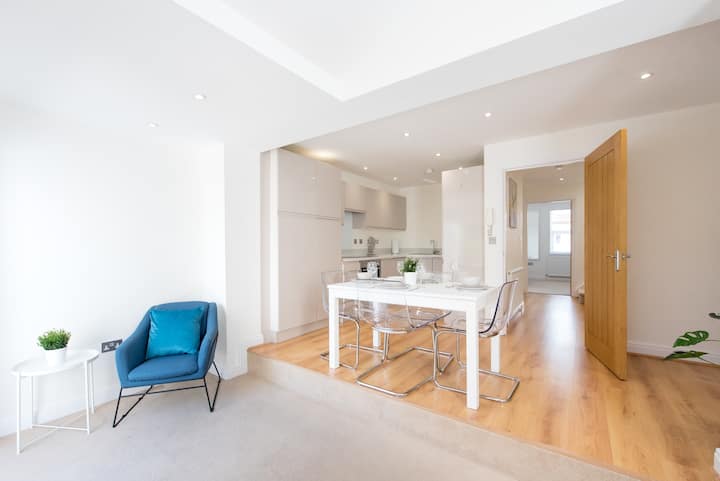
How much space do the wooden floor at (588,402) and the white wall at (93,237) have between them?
1.24m

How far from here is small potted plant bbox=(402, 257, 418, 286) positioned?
2.72 meters

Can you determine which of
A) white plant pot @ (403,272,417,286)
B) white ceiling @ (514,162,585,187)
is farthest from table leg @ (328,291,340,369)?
white ceiling @ (514,162,585,187)

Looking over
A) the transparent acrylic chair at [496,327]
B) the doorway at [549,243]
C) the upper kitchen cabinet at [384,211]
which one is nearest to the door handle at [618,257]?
the transparent acrylic chair at [496,327]

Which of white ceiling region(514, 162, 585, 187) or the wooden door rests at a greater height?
white ceiling region(514, 162, 585, 187)

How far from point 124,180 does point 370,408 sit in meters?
2.86

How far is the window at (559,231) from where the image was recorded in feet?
29.7

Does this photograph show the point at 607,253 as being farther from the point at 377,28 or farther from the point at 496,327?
the point at 377,28

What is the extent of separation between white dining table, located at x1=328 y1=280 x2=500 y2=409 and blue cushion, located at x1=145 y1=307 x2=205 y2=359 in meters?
1.23

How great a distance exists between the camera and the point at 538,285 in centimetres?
817

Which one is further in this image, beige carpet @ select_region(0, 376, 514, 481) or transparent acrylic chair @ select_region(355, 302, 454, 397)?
transparent acrylic chair @ select_region(355, 302, 454, 397)

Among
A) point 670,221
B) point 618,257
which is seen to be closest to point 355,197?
point 618,257

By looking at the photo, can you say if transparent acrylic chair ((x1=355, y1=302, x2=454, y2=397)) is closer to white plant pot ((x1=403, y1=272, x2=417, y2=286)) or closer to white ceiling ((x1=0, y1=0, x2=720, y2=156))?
white plant pot ((x1=403, y1=272, x2=417, y2=286))

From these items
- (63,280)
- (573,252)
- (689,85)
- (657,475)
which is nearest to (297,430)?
(657,475)

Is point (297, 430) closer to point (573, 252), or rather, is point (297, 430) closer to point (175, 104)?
point (175, 104)
